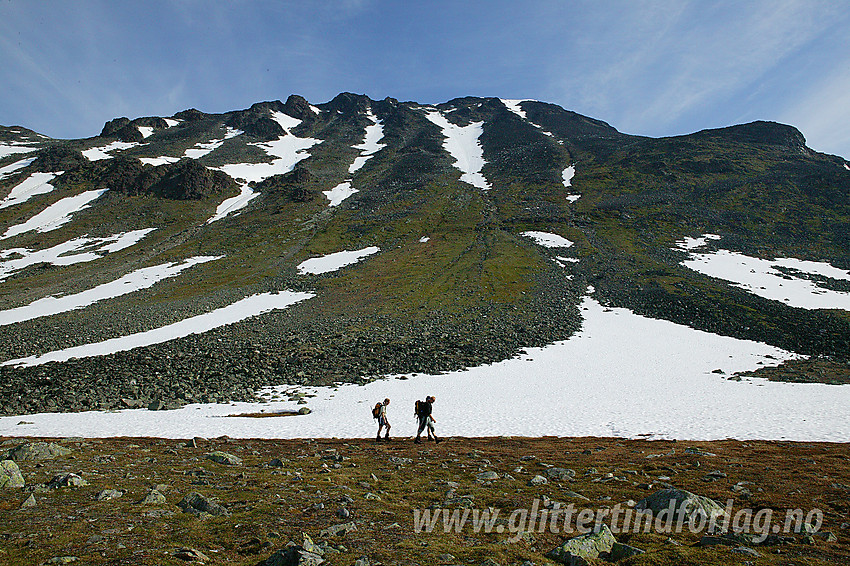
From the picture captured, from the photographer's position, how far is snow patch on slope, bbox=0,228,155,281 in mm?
79625

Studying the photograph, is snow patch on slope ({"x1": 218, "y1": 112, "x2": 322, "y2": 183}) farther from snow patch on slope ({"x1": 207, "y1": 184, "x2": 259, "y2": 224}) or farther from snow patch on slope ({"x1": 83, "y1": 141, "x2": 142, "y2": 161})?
snow patch on slope ({"x1": 83, "y1": 141, "x2": 142, "y2": 161})

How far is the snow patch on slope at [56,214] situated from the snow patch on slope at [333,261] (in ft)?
245

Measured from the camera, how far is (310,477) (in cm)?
1239

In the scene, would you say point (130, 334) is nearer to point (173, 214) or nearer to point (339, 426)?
point (339, 426)

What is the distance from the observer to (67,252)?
86000 mm

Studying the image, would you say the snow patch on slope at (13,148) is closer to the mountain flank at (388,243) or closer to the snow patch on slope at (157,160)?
the mountain flank at (388,243)

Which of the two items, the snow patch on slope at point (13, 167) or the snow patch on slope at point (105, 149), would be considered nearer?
the snow patch on slope at point (13, 167)

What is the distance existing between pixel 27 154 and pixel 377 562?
216783 millimetres

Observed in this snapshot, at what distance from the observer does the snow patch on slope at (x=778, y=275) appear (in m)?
49.2

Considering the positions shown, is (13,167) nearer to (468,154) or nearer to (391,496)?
(468,154)

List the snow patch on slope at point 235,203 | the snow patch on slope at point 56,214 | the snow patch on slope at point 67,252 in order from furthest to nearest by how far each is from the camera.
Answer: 1. the snow patch on slope at point 235,203
2. the snow patch on slope at point 56,214
3. the snow patch on slope at point 67,252

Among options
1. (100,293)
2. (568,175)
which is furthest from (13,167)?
(568,175)

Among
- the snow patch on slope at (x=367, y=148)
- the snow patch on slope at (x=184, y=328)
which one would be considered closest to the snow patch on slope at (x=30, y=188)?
the snow patch on slope at (x=367, y=148)

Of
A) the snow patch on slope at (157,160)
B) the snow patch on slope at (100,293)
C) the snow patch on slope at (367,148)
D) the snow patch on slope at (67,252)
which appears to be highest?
the snow patch on slope at (367,148)
